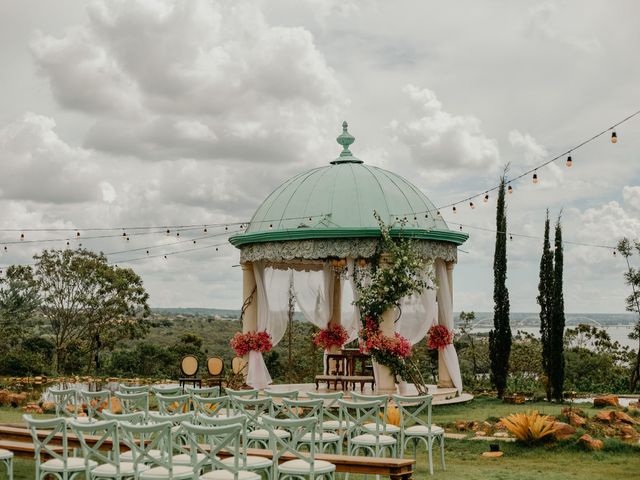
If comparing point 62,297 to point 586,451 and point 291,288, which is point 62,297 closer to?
point 291,288

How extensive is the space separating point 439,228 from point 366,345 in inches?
131

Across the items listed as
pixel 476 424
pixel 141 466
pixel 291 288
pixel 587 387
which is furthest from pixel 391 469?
pixel 587 387

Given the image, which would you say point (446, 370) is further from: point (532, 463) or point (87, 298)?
point (87, 298)

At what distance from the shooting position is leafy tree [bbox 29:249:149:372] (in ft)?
96.2

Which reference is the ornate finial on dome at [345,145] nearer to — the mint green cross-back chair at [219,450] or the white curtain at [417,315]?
the white curtain at [417,315]

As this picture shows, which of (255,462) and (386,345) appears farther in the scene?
(386,345)

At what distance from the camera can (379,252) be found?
54.0 ft

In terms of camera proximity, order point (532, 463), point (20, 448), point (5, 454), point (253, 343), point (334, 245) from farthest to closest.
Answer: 1. point (253, 343)
2. point (334, 245)
3. point (532, 463)
4. point (20, 448)
5. point (5, 454)

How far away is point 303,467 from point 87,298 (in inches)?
927

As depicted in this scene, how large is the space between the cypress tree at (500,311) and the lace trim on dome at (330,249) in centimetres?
108

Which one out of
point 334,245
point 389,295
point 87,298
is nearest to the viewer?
point 389,295

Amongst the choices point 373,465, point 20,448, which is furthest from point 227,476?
point 20,448

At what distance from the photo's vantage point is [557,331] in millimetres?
17172

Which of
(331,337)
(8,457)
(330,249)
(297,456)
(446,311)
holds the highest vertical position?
(330,249)
